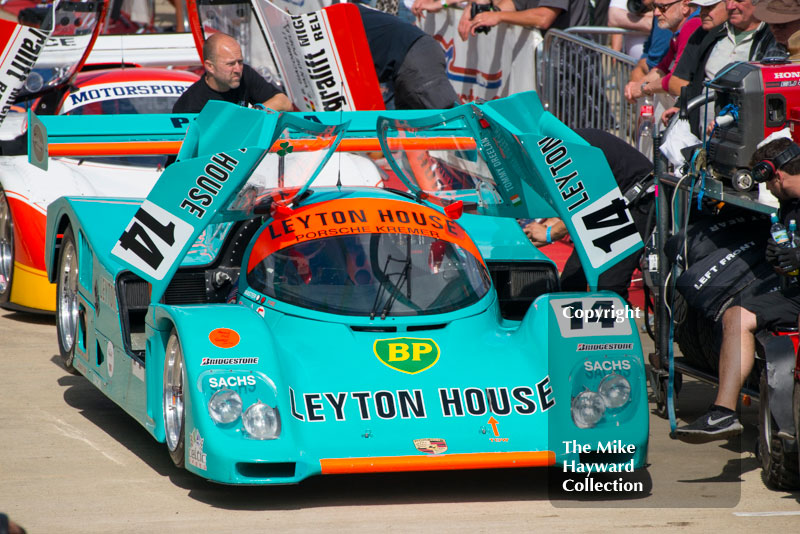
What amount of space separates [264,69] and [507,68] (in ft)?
9.75

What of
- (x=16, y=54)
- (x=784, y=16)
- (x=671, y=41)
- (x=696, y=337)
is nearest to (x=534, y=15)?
(x=671, y=41)

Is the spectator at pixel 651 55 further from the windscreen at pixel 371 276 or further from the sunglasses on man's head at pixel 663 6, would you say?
the windscreen at pixel 371 276

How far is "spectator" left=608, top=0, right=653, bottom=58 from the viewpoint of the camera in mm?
12125

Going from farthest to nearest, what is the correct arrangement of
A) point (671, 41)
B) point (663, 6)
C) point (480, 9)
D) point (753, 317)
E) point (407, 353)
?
point (480, 9)
point (663, 6)
point (671, 41)
point (753, 317)
point (407, 353)

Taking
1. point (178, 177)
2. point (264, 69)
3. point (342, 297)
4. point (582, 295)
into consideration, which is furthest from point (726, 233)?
point (264, 69)

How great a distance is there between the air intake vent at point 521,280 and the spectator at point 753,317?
52.3 inches

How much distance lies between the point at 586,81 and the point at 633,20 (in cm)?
79

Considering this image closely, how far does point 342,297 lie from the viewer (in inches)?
252

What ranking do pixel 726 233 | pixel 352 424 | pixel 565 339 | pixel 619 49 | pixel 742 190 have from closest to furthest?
1. pixel 352 424
2. pixel 565 339
3. pixel 742 190
4. pixel 726 233
5. pixel 619 49

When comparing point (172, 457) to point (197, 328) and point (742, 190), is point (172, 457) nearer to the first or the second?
point (197, 328)

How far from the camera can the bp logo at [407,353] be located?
238 inches

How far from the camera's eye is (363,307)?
20.9ft

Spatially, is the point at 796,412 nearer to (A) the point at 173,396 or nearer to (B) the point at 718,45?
(A) the point at 173,396

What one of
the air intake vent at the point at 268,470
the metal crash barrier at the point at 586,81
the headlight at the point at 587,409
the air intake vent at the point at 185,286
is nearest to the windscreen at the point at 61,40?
the metal crash barrier at the point at 586,81
